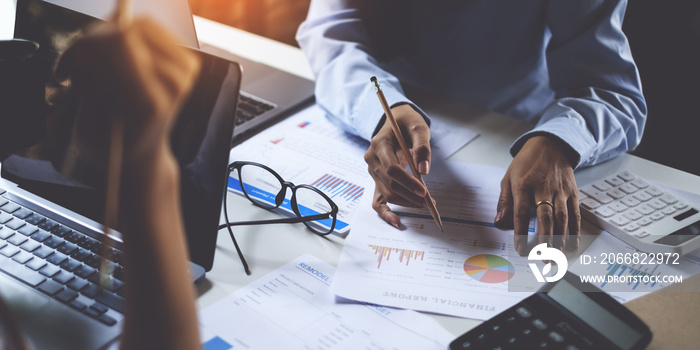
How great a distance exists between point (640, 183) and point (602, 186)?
0.06m

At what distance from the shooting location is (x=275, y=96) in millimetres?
1099

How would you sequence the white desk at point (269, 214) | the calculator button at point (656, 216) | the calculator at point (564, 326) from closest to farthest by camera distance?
the calculator at point (564, 326)
the white desk at point (269, 214)
the calculator button at point (656, 216)

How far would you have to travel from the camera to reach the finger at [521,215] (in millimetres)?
712

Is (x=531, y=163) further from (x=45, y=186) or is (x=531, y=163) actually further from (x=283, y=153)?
(x=45, y=186)

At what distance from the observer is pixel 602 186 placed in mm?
819

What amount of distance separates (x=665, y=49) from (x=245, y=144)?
1.05 metres

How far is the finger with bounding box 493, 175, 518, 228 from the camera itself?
2.45 ft

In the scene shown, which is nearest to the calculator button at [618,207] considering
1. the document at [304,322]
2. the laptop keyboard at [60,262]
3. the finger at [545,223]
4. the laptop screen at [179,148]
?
the finger at [545,223]

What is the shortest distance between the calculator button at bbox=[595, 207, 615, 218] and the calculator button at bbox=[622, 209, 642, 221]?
0.02 meters

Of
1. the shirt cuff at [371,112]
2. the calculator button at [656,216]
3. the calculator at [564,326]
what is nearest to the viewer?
the calculator at [564,326]

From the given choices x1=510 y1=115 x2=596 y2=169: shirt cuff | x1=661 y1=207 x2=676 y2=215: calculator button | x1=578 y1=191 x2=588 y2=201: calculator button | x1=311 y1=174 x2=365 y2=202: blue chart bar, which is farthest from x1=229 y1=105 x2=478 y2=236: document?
x1=661 y1=207 x2=676 y2=215: calculator button

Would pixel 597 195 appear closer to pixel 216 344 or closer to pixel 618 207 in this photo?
pixel 618 207

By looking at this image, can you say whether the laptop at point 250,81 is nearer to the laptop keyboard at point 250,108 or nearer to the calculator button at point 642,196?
the laptop keyboard at point 250,108

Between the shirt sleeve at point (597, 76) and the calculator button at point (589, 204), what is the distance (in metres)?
0.14
